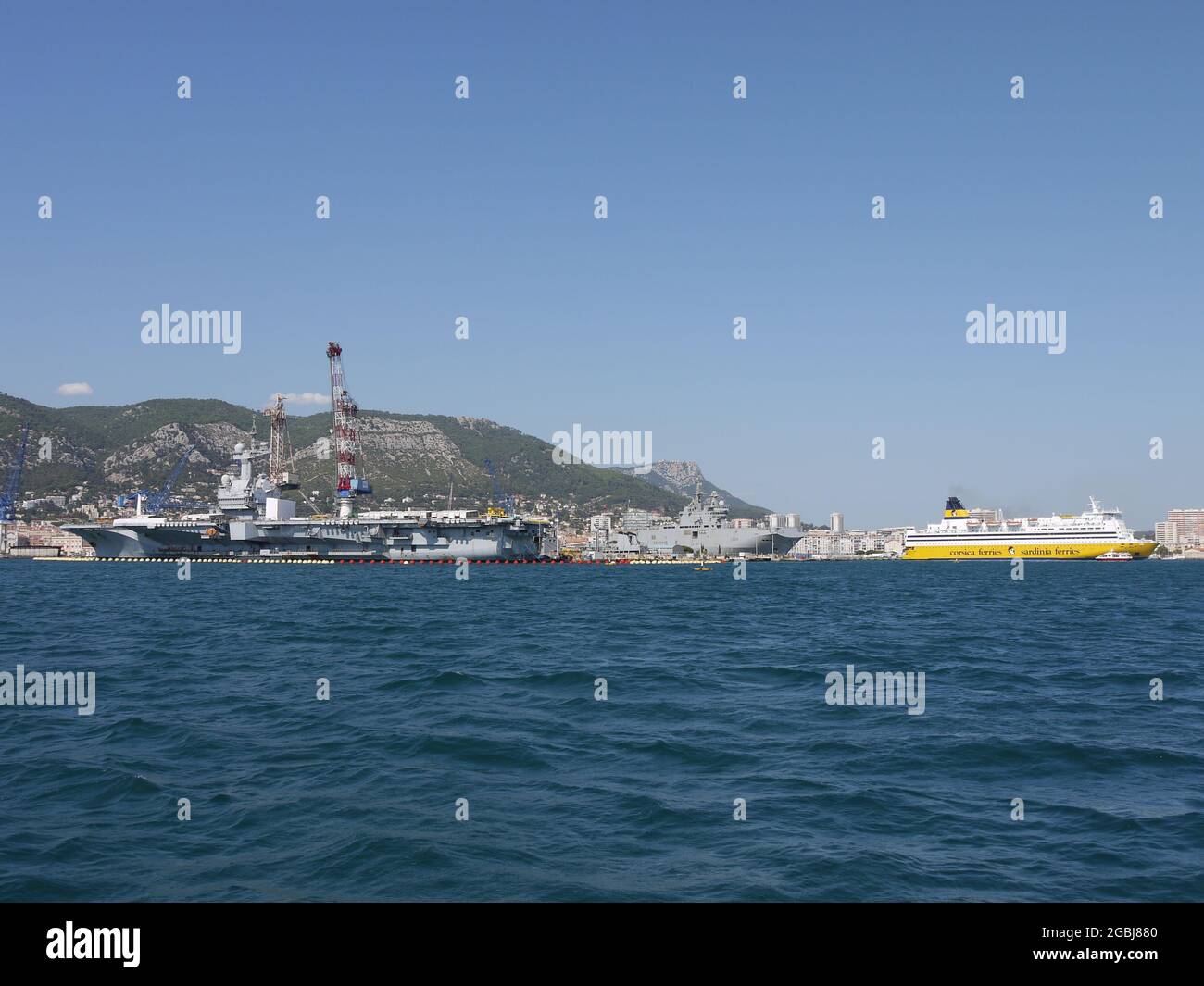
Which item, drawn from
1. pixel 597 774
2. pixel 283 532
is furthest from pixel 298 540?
pixel 597 774

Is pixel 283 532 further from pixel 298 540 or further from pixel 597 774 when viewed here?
pixel 597 774

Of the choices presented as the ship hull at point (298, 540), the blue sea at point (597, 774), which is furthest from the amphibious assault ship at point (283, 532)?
the blue sea at point (597, 774)

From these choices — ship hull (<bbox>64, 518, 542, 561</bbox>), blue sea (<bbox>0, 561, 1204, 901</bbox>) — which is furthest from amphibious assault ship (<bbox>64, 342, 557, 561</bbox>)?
blue sea (<bbox>0, 561, 1204, 901</bbox>)

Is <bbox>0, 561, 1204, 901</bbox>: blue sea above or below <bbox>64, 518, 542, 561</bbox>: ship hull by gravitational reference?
below

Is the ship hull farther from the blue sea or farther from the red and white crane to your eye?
the blue sea
